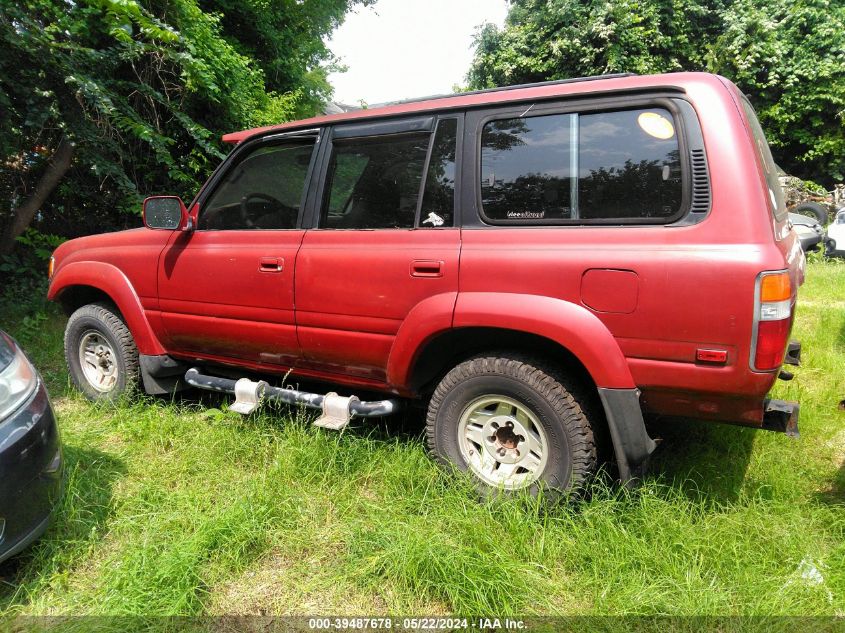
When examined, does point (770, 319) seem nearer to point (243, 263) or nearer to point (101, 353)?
point (243, 263)

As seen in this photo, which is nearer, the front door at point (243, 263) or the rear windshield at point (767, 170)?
the rear windshield at point (767, 170)

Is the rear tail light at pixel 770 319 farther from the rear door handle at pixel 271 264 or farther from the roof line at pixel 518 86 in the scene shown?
the rear door handle at pixel 271 264

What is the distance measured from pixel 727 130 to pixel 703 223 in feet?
1.26

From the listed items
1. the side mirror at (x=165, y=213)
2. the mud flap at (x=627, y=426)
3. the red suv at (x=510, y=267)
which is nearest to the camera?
the red suv at (x=510, y=267)

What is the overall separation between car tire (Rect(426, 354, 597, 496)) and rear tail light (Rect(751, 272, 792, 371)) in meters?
0.72

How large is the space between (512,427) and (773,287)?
1.21 meters

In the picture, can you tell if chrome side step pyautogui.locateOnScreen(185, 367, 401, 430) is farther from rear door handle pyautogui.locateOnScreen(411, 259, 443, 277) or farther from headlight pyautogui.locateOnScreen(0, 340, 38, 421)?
headlight pyautogui.locateOnScreen(0, 340, 38, 421)

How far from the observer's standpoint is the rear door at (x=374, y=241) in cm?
269

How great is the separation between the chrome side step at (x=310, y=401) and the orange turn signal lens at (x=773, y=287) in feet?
5.83

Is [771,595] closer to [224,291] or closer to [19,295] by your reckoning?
[224,291]

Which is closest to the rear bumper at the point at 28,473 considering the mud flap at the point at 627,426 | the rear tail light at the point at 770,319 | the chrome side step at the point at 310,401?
the chrome side step at the point at 310,401

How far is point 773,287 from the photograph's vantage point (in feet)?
6.64

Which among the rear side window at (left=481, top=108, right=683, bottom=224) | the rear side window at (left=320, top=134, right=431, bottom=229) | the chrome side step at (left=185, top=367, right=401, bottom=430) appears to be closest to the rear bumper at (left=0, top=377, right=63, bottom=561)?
the chrome side step at (left=185, top=367, right=401, bottom=430)

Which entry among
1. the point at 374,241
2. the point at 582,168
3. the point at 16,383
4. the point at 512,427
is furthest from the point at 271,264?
the point at 582,168
